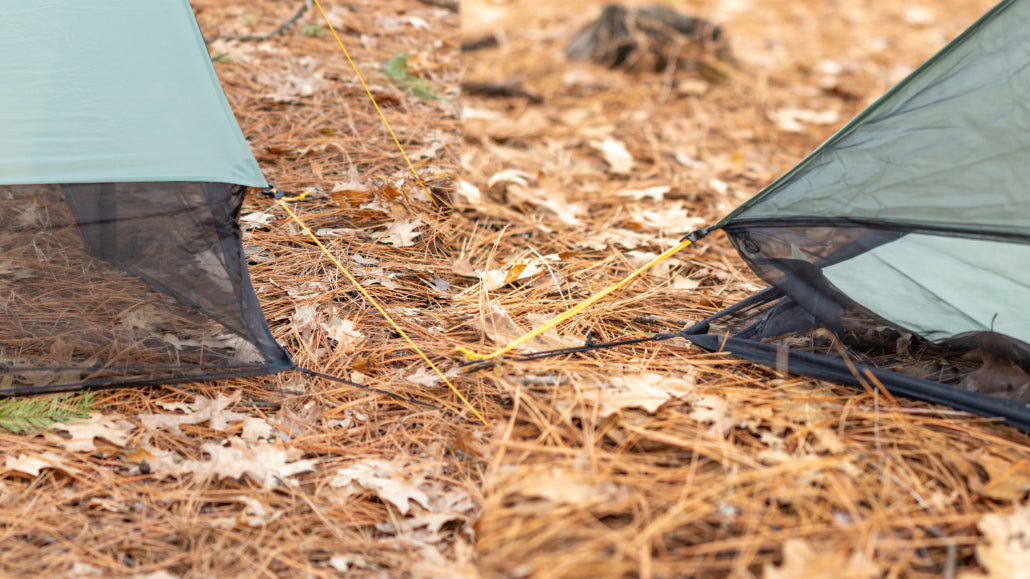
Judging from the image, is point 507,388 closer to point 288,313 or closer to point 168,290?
point 288,313

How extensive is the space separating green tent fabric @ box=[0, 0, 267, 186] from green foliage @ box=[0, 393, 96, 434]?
A: 0.53 meters

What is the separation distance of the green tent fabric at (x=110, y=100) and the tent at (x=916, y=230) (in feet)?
4.04

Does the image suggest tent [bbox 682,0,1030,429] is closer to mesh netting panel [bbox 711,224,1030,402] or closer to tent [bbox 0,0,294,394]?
mesh netting panel [bbox 711,224,1030,402]

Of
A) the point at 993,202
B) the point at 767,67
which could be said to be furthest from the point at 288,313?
the point at 767,67

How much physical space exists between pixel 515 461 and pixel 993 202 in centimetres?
119

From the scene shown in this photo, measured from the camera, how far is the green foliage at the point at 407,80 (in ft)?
10.8

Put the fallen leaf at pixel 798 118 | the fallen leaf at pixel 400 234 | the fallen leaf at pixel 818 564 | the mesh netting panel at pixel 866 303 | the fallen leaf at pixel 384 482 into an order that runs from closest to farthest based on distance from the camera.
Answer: the fallen leaf at pixel 818 564 < the fallen leaf at pixel 384 482 < the mesh netting panel at pixel 866 303 < the fallen leaf at pixel 400 234 < the fallen leaf at pixel 798 118

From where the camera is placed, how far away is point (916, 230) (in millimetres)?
1612

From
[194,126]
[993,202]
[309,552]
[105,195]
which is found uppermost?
[993,202]

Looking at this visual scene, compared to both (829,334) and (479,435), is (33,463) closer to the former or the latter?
(479,435)

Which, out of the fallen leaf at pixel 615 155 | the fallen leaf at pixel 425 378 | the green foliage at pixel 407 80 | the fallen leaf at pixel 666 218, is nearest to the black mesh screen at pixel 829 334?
the fallen leaf at pixel 425 378

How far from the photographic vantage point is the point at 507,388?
163 cm

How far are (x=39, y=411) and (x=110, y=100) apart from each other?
0.75 metres

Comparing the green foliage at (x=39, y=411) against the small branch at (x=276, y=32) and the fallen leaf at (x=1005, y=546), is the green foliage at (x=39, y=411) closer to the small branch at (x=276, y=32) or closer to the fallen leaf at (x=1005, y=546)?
the fallen leaf at (x=1005, y=546)
